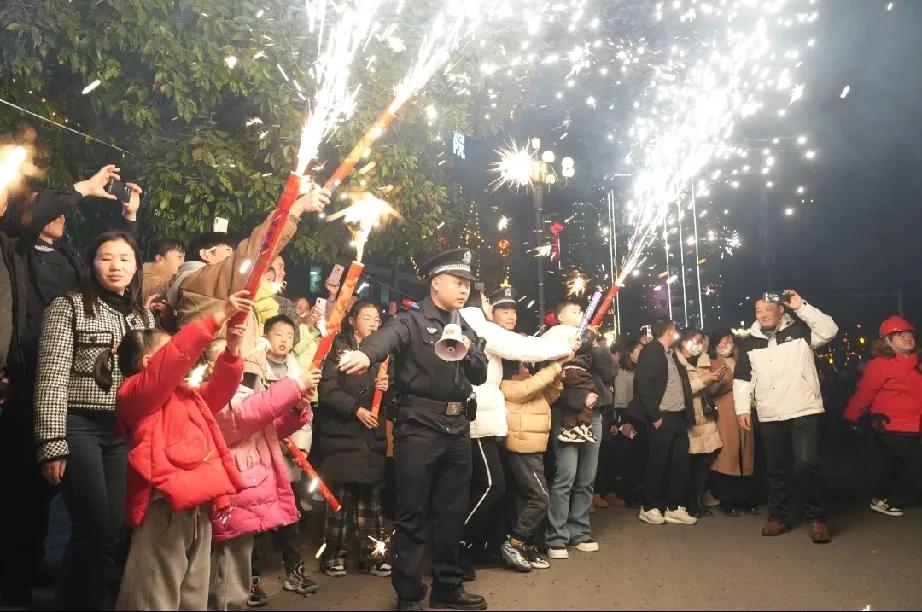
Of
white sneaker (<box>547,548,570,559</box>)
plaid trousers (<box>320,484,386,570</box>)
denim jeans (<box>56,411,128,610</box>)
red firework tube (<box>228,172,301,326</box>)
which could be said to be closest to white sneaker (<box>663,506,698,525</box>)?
white sneaker (<box>547,548,570,559</box>)

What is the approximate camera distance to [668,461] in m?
8.39

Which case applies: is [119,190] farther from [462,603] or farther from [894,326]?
[894,326]

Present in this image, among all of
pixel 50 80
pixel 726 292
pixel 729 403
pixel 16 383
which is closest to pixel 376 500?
pixel 16 383

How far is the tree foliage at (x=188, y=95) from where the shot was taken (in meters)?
8.09

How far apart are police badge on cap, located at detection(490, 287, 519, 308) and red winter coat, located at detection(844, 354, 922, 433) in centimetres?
440

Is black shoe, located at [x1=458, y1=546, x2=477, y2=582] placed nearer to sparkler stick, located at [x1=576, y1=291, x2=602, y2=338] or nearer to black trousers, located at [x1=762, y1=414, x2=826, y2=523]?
sparkler stick, located at [x1=576, y1=291, x2=602, y2=338]

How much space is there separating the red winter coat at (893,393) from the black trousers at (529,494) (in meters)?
4.34

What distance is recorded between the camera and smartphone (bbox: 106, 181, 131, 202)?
5.15 m

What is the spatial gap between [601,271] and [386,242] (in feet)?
38.0

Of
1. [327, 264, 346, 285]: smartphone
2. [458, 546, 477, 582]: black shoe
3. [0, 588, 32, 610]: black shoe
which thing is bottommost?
[458, 546, 477, 582]: black shoe

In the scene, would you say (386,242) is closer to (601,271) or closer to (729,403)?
(729,403)

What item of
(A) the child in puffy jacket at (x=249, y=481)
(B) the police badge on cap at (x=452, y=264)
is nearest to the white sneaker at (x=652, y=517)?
(B) the police badge on cap at (x=452, y=264)

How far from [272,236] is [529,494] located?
371cm

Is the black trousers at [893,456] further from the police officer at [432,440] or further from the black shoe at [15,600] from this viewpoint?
the black shoe at [15,600]
